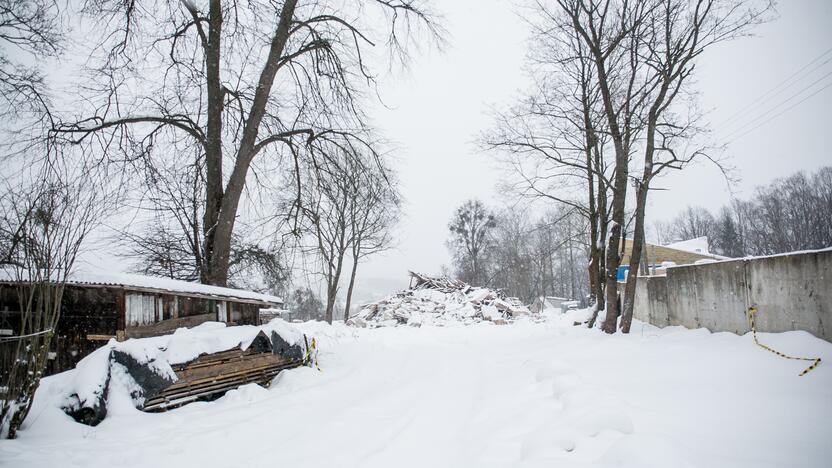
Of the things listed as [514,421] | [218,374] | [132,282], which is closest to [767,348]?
[514,421]

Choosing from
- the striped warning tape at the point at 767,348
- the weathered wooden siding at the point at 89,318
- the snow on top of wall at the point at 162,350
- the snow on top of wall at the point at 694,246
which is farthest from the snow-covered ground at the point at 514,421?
the snow on top of wall at the point at 694,246

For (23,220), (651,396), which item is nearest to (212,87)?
(23,220)

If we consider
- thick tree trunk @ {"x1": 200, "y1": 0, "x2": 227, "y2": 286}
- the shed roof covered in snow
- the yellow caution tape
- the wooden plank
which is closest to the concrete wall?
the yellow caution tape

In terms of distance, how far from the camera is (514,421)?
13.2 feet

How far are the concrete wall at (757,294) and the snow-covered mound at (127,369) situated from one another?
27.6 ft

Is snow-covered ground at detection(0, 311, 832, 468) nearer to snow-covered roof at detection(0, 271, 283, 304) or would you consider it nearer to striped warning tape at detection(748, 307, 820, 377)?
striped warning tape at detection(748, 307, 820, 377)

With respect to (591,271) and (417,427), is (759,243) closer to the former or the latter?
(591,271)

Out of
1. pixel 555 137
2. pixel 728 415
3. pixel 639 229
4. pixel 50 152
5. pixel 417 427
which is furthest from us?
pixel 555 137

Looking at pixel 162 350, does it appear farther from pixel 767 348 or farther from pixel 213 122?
pixel 767 348

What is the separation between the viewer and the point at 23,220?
3.76 m

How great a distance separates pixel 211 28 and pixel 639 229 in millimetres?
11435

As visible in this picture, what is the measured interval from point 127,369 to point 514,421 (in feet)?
14.9

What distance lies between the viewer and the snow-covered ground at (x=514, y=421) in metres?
2.86

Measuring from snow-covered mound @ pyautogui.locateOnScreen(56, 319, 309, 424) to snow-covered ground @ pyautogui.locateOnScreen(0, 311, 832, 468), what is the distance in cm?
16
